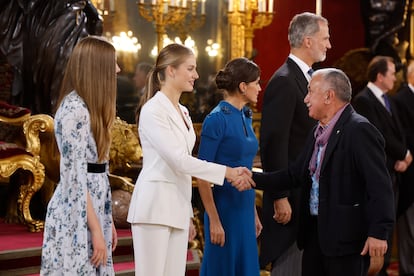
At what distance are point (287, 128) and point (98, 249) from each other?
4.92ft

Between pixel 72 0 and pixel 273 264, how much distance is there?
10.8ft

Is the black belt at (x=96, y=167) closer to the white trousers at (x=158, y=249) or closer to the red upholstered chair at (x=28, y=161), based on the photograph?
the white trousers at (x=158, y=249)

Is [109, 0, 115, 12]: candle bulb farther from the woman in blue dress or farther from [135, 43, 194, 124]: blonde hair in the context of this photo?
[135, 43, 194, 124]: blonde hair

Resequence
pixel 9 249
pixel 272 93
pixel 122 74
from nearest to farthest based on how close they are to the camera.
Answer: pixel 272 93
pixel 9 249
pixel 122 74

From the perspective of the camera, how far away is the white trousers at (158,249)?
389 cm

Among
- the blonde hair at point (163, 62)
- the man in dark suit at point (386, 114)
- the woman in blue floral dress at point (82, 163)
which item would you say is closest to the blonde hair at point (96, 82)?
the woman in blue floral dress at point (82, 163)

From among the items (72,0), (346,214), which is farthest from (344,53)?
(346,214)

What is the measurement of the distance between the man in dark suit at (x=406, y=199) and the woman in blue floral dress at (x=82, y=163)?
447 centimetres

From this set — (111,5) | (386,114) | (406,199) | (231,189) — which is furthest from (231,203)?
(111,5)

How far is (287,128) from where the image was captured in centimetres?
467

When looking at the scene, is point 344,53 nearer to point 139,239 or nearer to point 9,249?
point 9,249

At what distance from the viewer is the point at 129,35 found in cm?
914

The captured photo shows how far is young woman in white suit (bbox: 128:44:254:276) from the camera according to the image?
389 centimetres

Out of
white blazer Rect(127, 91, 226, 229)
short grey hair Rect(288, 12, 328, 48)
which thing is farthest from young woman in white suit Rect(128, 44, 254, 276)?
short grey hair Rect(288, 12, 328, 48)
